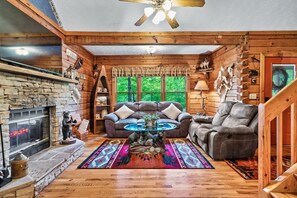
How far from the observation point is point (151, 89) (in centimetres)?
643

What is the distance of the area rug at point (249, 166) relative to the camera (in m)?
2.60

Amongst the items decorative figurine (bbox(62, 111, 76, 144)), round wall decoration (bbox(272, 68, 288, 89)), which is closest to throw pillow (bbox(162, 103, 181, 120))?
round wall decoration (bbox(272, 68, 288, 89))

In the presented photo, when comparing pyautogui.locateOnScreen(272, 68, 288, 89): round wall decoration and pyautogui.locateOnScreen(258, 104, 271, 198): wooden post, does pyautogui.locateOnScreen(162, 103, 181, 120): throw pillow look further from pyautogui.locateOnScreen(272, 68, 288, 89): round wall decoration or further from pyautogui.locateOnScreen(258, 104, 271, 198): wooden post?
pyautogui.locateOnScreen(258, 104, 271, 198): wooden post

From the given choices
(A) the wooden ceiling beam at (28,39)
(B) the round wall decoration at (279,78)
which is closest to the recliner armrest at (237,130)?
(B) the round wall decoration at (279,78)

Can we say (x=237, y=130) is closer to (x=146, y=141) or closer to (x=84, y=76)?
(x=146, y=141)

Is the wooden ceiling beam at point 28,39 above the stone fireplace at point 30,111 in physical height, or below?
above

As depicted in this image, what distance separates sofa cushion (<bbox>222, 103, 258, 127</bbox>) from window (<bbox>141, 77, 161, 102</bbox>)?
292 centimetres

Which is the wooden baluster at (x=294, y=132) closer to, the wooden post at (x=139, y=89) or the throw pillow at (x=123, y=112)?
the throw pillow at (x=123, y=112)

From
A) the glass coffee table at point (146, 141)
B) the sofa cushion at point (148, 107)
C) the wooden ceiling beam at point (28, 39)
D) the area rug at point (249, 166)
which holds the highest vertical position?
the wooden ceiling beam at point (28, 39)

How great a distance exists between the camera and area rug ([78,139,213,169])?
2959 millimetres

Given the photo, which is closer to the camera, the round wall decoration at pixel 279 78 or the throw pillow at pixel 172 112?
the round wall decoration at pixel 279 78

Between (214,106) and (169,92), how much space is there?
157 cm

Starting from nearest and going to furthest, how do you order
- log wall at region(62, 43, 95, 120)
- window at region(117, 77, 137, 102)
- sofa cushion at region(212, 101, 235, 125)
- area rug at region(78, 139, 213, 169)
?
area rug at region(78, 139, 213, 169)
sofa cushion at region(212, 101, 235, 125)
log wall at region(62, 43, 95, 120)
window at region(117, 77, 137, 102)

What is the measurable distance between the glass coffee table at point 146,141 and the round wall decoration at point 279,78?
8.66ft
